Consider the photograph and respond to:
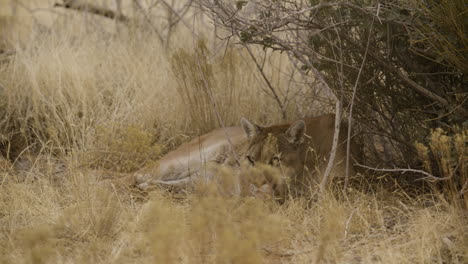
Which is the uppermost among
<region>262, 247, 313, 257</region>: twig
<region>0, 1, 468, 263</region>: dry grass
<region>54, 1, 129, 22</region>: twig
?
<region>54, 1, 129, 22</region>: twig

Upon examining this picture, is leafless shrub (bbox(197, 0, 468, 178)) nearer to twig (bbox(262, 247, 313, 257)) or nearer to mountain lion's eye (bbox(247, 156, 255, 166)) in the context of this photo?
mountain lion's eye (bbox(247, 156, 255, 166))

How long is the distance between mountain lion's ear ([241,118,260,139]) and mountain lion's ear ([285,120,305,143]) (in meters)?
0.25

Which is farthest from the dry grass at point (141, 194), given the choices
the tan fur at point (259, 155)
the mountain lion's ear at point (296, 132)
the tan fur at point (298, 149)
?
the mountain lion's ear at point (296, 132)

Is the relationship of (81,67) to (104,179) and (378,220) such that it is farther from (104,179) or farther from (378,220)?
(378,220)

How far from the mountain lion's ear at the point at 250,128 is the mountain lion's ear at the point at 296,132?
0.25 metres

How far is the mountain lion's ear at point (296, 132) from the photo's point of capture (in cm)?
515

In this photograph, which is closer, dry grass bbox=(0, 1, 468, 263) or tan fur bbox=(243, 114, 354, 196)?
dry grass bbox=(0, 1, 468, 263)

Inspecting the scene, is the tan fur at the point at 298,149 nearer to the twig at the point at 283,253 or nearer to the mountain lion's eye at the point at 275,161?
the mountain lion's eye at the point at 275,161

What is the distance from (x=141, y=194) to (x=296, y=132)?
1333 mm

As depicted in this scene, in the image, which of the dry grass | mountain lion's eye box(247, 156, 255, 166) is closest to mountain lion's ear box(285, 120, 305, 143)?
mountain lion's eye box(247, 156, 255, 166)

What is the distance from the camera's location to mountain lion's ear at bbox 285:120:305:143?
16.9 ft

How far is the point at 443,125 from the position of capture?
4.73 metres

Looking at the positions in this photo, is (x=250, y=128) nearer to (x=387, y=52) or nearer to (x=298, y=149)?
(x=298, y=149)

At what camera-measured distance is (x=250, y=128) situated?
5184mm
